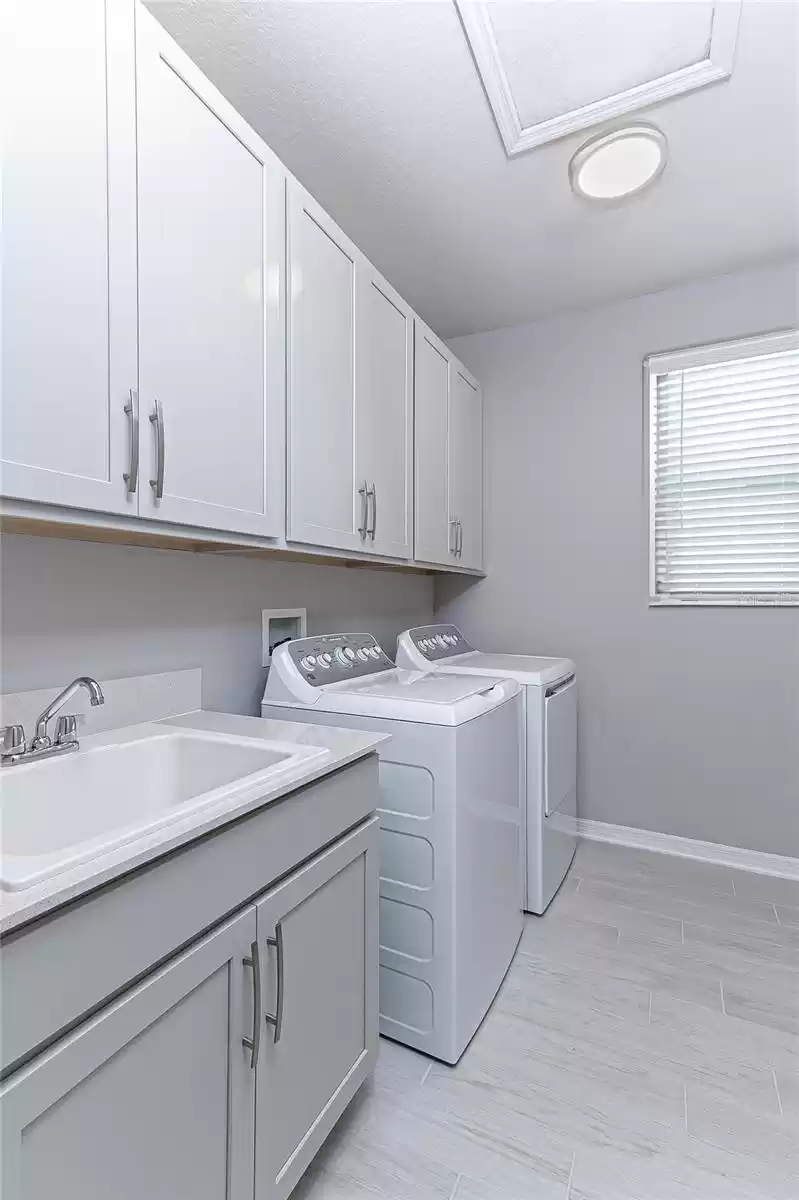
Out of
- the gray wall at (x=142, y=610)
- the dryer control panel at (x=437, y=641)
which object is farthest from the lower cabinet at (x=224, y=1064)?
the dryer control panel at (x=437, y=641)

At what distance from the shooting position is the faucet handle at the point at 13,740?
1131 millimetres

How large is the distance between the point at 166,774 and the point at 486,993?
1.12 meters

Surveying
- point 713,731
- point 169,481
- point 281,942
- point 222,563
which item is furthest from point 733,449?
point 281,942

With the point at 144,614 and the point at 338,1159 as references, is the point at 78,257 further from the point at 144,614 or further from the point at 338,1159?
the point at 338,1159

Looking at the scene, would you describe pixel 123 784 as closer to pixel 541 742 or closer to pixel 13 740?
pixel 13 740

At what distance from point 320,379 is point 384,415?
419mm

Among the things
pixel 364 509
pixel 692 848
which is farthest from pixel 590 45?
pixel 692 848

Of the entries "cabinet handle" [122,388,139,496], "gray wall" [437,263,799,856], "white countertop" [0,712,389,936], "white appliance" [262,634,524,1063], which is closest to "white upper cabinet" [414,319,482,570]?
"gray wall" [437,263,799,856]

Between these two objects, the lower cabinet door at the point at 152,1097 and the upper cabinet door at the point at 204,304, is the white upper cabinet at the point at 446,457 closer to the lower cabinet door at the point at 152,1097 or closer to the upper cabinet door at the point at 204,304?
the upper cabinet door at the point at 204,304

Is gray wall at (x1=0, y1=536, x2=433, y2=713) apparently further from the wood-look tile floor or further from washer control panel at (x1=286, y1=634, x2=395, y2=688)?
the wood-look tile floor

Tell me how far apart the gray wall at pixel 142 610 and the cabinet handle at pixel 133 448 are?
38cm

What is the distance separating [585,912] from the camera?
7.41ft

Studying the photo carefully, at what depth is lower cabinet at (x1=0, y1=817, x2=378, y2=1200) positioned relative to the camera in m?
0.67

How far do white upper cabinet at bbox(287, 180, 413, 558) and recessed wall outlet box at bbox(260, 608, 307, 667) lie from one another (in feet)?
1.37
